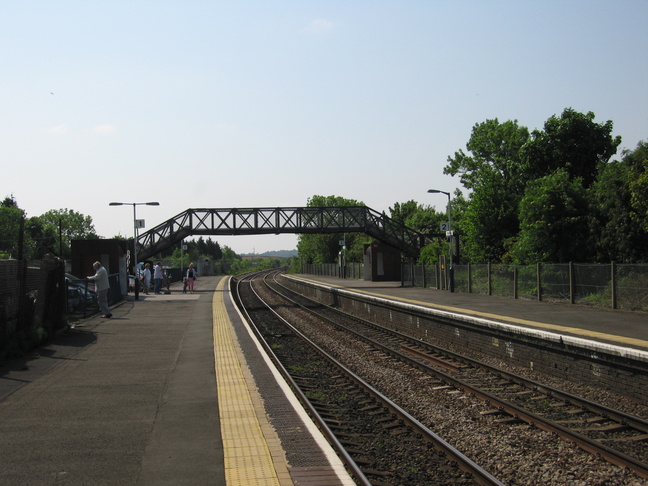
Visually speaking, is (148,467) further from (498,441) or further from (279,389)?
(498,441)

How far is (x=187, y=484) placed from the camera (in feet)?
17.1

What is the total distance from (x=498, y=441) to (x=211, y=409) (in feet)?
11.5

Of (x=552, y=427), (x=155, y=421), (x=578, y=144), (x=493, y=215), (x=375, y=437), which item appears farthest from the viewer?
(x=493, y=215)

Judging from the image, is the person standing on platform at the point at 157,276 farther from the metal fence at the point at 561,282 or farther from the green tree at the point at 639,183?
the green tree at the point at 639,183

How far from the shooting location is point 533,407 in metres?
9.47

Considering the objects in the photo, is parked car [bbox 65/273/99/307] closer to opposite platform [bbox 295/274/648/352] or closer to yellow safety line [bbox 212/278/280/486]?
yellow safety line [bbox 212/278/280/486]

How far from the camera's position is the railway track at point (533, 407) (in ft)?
23.9

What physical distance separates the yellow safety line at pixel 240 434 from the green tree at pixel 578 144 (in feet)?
87.8

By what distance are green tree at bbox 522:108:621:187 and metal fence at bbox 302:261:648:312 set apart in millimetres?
8297

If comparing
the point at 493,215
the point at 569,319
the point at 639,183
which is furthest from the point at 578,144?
the point at 569,319


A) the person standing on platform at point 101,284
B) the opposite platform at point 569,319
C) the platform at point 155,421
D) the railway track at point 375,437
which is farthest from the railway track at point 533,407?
the person standing on platform at point 101,284

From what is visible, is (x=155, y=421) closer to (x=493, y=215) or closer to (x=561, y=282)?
(x=561, y=282)

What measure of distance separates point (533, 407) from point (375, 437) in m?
2.92

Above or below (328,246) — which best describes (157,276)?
below
